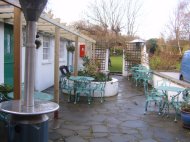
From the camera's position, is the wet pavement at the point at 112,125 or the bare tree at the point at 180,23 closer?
the wet pavement at the point at 112,125

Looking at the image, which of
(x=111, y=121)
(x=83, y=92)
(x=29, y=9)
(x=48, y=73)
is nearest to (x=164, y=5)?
(x=48, y=73)

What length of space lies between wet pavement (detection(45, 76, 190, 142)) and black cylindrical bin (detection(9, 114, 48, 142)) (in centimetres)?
201

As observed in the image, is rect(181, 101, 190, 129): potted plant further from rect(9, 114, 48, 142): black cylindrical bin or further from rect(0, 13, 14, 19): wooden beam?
rect(0, 13, 14, 19): wooden beam

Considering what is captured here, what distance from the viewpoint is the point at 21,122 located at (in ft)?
10.6

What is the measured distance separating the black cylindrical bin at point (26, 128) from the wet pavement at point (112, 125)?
2006mm

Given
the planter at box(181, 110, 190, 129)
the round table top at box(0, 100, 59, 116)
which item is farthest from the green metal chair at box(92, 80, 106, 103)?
the round table top at box(0, 100, 59, 116)

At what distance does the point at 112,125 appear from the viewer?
657 centimetres

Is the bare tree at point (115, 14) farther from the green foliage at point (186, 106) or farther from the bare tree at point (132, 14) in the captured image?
the green foliage at point (186, 106)

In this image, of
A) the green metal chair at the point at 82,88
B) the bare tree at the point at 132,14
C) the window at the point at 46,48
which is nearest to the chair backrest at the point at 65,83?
the green metal chair at the point at 82,88

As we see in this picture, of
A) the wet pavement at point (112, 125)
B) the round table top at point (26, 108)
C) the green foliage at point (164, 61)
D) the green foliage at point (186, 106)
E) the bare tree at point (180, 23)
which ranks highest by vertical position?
the bare tree at point (180, 23)

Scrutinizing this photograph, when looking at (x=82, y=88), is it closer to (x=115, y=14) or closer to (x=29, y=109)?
(x=29, y=109)

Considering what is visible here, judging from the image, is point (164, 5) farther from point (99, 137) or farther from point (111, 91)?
point (99, 137)

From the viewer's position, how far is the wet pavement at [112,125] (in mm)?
5641

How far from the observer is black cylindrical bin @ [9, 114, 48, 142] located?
3242 millimetres
